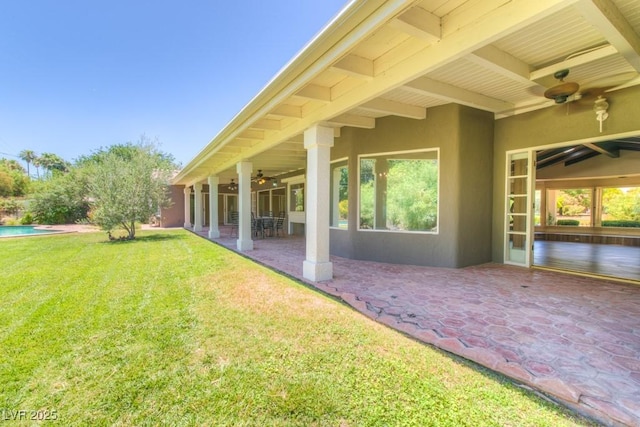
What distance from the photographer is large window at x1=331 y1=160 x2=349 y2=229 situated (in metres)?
7.21

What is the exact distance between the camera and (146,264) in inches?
260

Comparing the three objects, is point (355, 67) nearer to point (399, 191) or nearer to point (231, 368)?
point (231, 368)

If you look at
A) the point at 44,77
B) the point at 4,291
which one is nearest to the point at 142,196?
Answer: the point at 4,291

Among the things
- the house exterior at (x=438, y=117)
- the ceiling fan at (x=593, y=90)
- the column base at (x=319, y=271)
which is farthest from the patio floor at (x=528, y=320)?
the ceiling fan at (x=593, y=90)

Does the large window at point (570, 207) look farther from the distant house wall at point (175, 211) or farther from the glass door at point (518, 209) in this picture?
A: the distant house wall at point (175, 211)

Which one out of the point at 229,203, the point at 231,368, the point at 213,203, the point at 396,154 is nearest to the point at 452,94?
the point at 396,154

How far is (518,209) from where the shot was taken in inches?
242

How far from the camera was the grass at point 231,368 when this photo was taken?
188 cm

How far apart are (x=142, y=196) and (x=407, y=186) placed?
9466 millimetres

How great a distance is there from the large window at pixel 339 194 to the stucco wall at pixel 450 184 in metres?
0.66

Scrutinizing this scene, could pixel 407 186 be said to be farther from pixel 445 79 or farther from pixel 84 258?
pixel 84 258

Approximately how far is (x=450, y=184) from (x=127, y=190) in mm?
10396

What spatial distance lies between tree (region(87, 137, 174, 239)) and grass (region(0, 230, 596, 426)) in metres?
6.53

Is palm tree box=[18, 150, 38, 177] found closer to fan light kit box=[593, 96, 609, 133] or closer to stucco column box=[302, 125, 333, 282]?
stucco column box=[302, 125, 333, 282]
